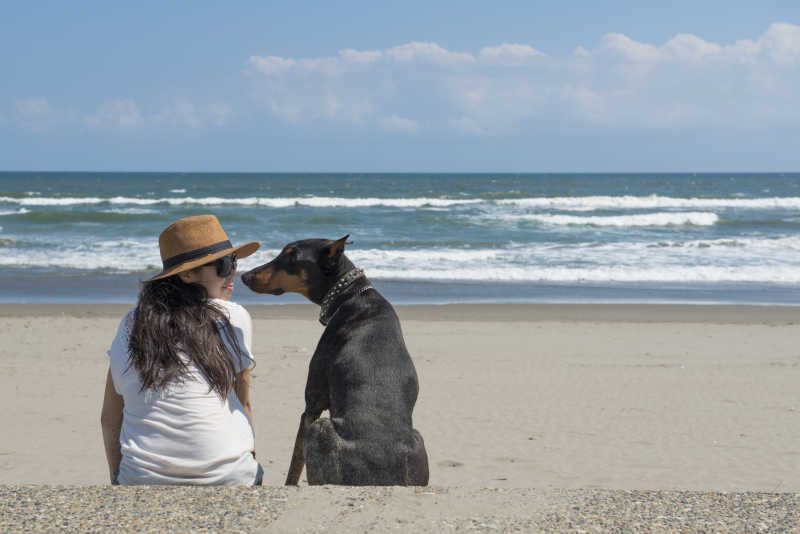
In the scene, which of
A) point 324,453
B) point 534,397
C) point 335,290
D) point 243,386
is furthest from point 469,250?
point 243,386

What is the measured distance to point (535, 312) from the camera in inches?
404

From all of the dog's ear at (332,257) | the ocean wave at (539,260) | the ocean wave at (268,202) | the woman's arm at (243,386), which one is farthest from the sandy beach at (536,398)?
the ocean wave at (268,202)

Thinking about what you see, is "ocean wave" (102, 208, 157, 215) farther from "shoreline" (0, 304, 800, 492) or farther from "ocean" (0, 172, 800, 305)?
"shoreline" (0, 304, 800, 492)

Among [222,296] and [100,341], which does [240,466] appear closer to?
[222,296]

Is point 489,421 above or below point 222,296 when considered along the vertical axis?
below

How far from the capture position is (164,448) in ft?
7.73

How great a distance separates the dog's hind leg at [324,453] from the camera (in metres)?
2.79

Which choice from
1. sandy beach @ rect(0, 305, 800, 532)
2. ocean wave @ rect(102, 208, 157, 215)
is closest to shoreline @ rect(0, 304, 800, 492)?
sandy beach @ rect(0, 305, 800, 532)

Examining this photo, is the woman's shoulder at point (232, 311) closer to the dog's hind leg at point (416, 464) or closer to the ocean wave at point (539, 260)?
the dog's hind leg at point (416, 464)

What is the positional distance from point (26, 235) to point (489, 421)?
19.0 metres

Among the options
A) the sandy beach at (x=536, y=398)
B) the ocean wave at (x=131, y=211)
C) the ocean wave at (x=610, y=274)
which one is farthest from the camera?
the ocean wave at (x=131, y=211)

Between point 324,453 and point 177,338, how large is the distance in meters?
0.75

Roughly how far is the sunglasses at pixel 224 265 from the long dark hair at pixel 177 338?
0.40 feet

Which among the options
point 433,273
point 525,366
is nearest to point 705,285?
point 433,273
